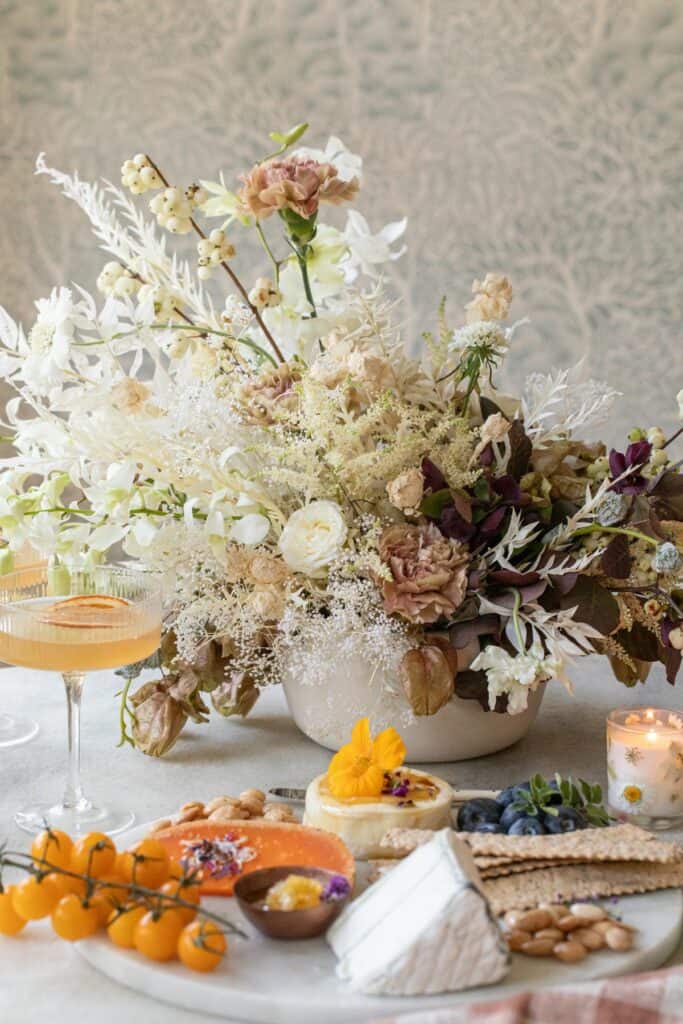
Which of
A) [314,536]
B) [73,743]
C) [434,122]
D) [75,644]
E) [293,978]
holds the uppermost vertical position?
[434,122]

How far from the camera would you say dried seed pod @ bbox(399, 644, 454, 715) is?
135cm

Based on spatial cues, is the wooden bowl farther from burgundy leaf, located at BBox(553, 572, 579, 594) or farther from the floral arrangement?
burgundy leaf, located at BBox(553, 572, 579, 594)

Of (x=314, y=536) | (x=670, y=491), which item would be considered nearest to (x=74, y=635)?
(x=314, y=536)

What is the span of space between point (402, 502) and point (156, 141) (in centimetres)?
203

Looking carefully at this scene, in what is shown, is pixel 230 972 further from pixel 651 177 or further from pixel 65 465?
pixel 651 177

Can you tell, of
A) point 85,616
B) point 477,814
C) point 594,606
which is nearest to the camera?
point 477,814

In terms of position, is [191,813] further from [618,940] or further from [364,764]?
[618,940]

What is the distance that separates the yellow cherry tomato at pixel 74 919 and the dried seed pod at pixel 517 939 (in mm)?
324

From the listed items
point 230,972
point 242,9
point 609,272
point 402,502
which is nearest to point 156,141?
point 242,9

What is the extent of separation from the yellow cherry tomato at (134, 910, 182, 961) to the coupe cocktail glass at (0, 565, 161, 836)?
33cm

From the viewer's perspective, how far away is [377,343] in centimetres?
153

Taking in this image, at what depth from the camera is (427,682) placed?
4.43 ft

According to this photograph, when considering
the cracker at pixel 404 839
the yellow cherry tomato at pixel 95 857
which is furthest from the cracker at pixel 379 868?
the yellow cherry tomato at pixel 95 857

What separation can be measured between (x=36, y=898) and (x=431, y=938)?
1.05 feet
